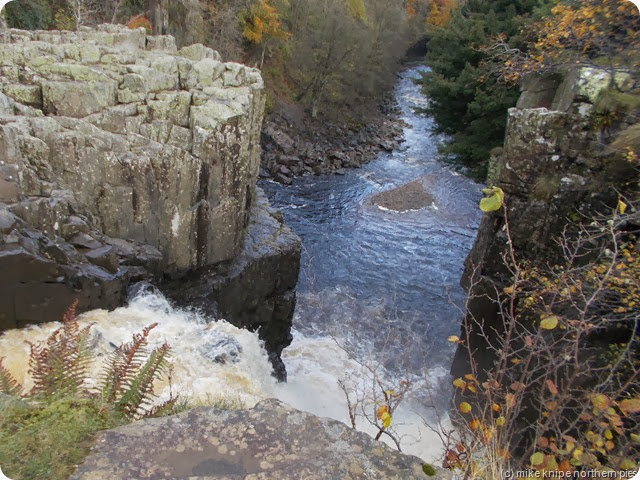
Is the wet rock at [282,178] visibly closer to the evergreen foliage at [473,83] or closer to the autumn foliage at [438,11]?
the evergreen foliage at [473,83]

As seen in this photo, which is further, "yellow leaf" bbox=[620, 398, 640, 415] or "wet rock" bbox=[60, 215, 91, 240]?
"wet rock" bbox=[60, 215, 91, 240]

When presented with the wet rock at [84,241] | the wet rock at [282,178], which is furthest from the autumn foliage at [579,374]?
the wet rock at [282,178]

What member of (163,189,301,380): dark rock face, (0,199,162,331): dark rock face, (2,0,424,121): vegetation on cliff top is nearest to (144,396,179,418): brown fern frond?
(0,199,162,331): dark rock face

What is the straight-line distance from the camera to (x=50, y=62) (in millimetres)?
9992

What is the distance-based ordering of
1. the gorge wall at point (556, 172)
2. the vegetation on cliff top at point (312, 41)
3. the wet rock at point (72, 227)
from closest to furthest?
the wet rock at point (72, 227), the gorge wall at point (556, 172), the vegetation on cliff top at point (312, 41)

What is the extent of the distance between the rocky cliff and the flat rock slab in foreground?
5727 mm

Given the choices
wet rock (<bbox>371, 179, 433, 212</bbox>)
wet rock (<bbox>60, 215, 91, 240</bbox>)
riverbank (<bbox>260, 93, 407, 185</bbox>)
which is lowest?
wet rock (<bbox>371, 179, 433, 212</bbox>)

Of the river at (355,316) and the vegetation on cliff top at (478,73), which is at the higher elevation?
the vegetation on cliff top at (478,73)

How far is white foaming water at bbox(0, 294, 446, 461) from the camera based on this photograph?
7359 millimetres

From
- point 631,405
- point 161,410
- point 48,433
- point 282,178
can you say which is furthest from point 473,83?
point 48,433

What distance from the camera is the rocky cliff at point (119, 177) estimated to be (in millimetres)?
8023

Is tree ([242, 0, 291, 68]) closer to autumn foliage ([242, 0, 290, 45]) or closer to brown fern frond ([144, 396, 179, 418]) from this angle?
autumn foliage ([242, 0, 290, 45])

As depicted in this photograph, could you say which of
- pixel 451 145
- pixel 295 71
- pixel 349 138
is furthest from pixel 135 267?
pixel 295 71

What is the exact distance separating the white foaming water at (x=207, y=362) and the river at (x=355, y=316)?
0.03 meters
